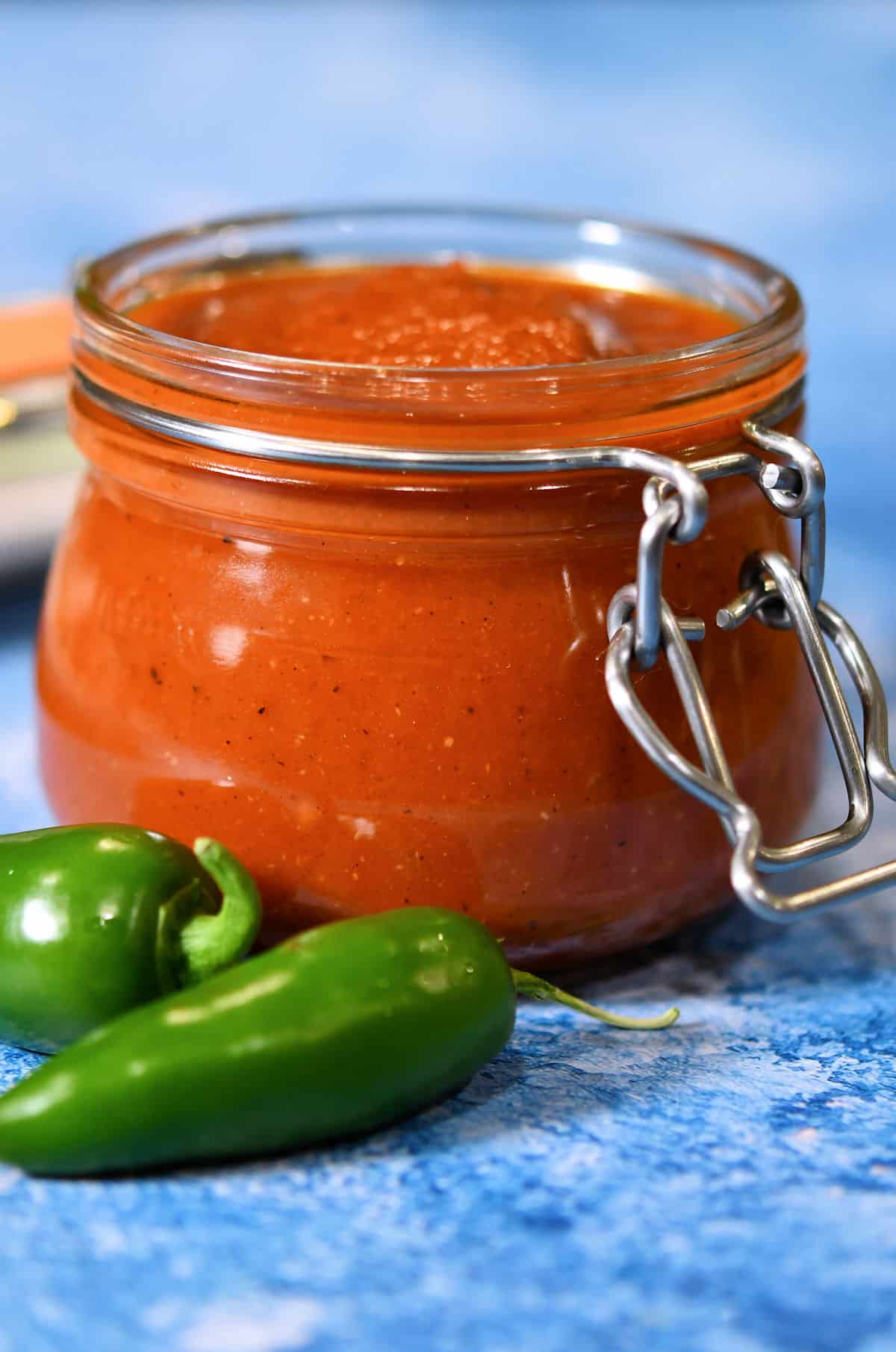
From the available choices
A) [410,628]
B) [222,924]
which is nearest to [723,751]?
[410,628]

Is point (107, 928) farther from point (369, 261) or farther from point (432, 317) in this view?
point (369, 261)

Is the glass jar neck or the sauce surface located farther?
the sauce surface

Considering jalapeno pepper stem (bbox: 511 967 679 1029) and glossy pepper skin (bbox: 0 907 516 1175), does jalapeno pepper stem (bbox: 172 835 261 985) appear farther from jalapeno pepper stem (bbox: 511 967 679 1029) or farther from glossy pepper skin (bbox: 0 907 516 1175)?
jalapeno pepper stem (bbox: 511 967 679 1029)

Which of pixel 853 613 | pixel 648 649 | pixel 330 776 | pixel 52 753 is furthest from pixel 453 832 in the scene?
pixel 853 613

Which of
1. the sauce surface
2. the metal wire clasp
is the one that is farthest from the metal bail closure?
the sauce surface

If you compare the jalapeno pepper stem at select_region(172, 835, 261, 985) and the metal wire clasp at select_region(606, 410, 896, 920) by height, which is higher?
the metal wire clasp at select_region(606, 410, 896, 920)

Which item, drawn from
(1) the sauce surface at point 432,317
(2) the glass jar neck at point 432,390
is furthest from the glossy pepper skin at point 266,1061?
(1) the sauce surface at point 432,317

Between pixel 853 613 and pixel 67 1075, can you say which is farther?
pixel 853 613

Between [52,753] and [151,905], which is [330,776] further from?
[52,753]
